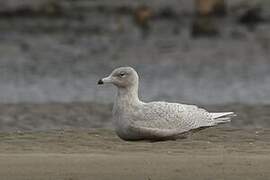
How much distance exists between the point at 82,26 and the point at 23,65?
532 inches

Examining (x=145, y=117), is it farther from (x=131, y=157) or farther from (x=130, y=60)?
(x=130, y=60)

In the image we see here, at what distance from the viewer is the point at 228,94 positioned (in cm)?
2330

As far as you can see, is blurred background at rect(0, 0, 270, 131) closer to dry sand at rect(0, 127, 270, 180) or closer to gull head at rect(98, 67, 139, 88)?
dry sand at rect(0, 127, 270, 180)

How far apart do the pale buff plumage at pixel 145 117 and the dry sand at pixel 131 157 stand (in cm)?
Result: 11

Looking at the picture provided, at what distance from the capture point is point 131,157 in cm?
1111

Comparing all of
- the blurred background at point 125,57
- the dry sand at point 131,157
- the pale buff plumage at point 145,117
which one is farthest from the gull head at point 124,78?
the blurred background at point 125,57

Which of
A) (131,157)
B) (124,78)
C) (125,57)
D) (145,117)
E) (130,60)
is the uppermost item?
(125,57)

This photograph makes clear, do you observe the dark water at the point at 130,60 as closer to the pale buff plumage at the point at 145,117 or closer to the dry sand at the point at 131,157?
the dry sand at the point at 131,157

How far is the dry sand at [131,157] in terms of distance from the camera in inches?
411

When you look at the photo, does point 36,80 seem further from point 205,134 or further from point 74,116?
point 205,134

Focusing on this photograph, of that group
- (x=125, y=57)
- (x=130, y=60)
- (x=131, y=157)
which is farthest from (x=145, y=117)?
(x=125, y=57)

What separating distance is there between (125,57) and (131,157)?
2044 centimetres

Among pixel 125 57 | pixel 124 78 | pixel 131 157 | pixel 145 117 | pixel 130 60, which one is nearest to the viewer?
pixel 131 157

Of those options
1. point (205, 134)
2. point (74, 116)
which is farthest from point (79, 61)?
point (205, 134)
